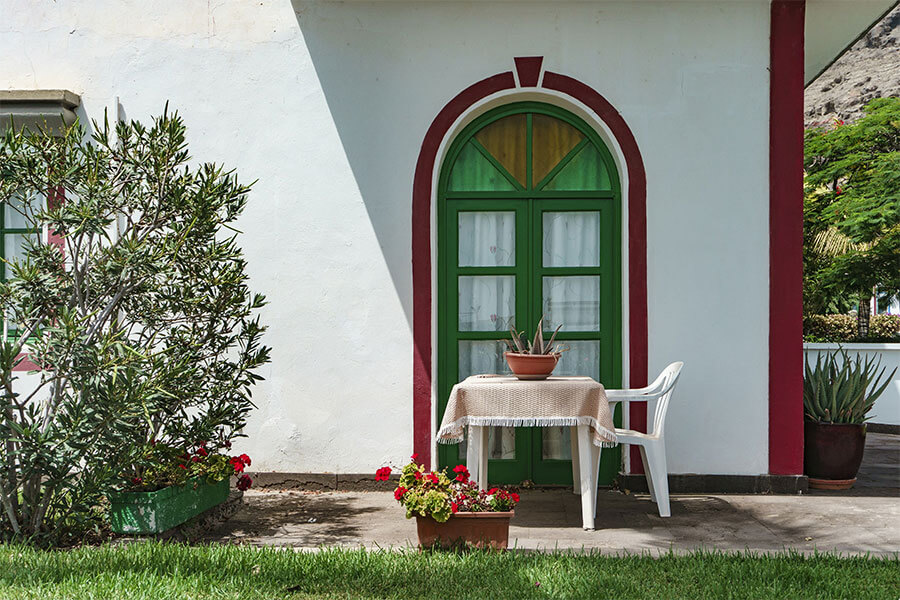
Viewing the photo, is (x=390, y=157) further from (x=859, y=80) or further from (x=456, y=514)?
(x=859, y=80)

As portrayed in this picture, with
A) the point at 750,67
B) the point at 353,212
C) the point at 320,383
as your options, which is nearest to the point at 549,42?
the point at 750,67

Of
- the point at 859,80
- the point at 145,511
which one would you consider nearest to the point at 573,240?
the point at 145,511

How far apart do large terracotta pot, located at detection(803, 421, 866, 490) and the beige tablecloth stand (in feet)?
7.11

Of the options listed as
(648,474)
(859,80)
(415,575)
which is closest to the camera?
(415,575)

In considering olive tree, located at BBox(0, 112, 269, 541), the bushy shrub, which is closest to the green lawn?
olive tree, located at BBox(0, 112, 269, 541)

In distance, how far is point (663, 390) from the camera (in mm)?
5715

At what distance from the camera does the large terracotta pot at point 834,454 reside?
6.46 m

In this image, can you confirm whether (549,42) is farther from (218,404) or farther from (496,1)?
(218,404)

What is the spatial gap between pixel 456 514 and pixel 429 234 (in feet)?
8.52

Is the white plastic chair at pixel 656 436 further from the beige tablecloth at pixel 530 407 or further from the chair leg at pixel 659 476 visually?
the beige tablecloth at pixel 530 407

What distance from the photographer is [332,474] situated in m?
6.52

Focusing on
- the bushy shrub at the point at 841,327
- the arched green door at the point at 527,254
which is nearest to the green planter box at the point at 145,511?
the arched green door at the point at 527,254

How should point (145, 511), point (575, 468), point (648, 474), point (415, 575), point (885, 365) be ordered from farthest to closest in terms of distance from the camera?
point (885, 365) → point (575, 468) → point (648, 474) → point (145, 511) → point (415, 575)

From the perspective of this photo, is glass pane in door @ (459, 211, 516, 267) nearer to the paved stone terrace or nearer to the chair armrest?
the chair armrest
